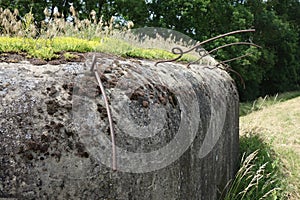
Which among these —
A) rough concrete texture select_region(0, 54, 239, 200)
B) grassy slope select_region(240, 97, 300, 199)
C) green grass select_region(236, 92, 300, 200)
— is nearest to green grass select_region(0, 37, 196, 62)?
rough concrete texture select_region(0, 54, 239, 200)

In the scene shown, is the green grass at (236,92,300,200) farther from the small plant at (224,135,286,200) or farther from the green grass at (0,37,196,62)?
the green grass at (0,37,196,62)

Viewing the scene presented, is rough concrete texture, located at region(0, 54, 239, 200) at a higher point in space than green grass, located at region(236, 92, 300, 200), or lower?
higher

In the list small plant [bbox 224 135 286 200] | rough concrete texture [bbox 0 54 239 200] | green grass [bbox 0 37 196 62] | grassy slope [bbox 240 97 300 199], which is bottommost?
grassy slope [bbox 240 97 300 199]

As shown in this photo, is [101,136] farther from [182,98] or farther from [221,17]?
[221,17]

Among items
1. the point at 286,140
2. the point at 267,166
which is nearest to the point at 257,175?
the point at 267,166

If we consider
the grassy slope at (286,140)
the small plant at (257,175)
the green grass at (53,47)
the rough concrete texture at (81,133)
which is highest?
the green grass at (53,47)

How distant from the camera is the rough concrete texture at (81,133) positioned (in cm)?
157

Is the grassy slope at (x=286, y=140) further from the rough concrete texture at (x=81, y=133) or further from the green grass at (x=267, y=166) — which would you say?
the rough concrete texture at (x=81, y=133)

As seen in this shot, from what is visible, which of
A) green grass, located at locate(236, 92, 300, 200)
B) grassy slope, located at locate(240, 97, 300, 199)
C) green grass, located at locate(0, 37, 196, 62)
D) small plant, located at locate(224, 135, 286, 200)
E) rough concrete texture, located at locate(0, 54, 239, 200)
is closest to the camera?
rough concrete texture, located at locate(0, 54, 239, 200)

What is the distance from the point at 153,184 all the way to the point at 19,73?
89 centimetres

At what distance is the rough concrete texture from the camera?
1.57m

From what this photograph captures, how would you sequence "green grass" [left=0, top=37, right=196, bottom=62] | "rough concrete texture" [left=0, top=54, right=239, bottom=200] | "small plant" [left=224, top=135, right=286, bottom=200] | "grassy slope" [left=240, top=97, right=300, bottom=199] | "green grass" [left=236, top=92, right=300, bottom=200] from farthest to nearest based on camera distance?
"grassy slope" [left=240, top=97, right=300, bottom=199] → "green grass" [left=236, top=92, right=300, bottom=200] → "small plant" [left=224, top=135, right=286, bottom=200] → "green grass" [left=0, top=37, right=196, bottom=62] → "rough concrete texture" [left=0, top=54, right=239, bottom=200]

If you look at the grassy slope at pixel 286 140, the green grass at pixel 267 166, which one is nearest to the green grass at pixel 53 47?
the green grass at pixel 267 166

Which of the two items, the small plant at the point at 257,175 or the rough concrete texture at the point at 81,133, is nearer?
the rough concrete texture at the point at 81,133
